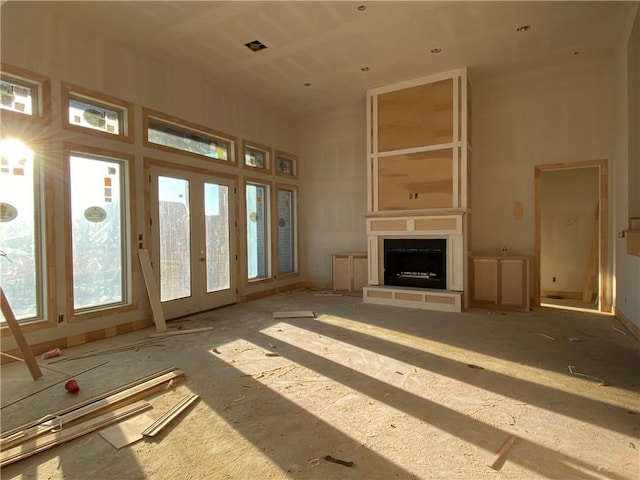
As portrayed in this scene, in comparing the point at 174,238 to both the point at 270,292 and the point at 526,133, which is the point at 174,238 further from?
the point at 526,133

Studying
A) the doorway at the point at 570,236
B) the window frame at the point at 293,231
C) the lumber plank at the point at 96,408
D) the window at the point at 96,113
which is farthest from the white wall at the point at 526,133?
the window at the point at 96,113

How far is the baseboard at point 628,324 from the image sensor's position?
4107 millimetres

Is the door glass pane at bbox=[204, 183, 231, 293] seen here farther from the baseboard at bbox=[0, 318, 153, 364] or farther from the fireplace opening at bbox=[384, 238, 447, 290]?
the fireplace opening at bbox=[384, 238, 447, 290]

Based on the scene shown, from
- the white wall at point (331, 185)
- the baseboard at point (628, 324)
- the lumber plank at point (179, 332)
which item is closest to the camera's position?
the baseboard at point (628, 324)

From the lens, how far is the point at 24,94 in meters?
3.86

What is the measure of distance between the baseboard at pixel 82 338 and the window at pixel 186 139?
255cm

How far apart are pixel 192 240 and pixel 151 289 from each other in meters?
1.04

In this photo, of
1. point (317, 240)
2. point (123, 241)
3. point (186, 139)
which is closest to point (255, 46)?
point (186, 139)

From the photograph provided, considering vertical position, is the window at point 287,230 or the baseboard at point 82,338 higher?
the window at point 287,230

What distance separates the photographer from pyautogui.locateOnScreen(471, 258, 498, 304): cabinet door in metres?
5.91

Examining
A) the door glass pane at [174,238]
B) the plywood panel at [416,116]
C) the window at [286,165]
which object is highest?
the plywood panel at [416,116]

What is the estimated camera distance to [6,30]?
3.63m

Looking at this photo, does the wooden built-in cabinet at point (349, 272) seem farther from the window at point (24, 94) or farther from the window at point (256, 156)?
A: the window at point (24, 94)

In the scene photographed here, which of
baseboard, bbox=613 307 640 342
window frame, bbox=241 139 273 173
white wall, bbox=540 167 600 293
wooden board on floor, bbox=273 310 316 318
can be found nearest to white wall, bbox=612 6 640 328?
baseboard, bbox=613 307 640 342
